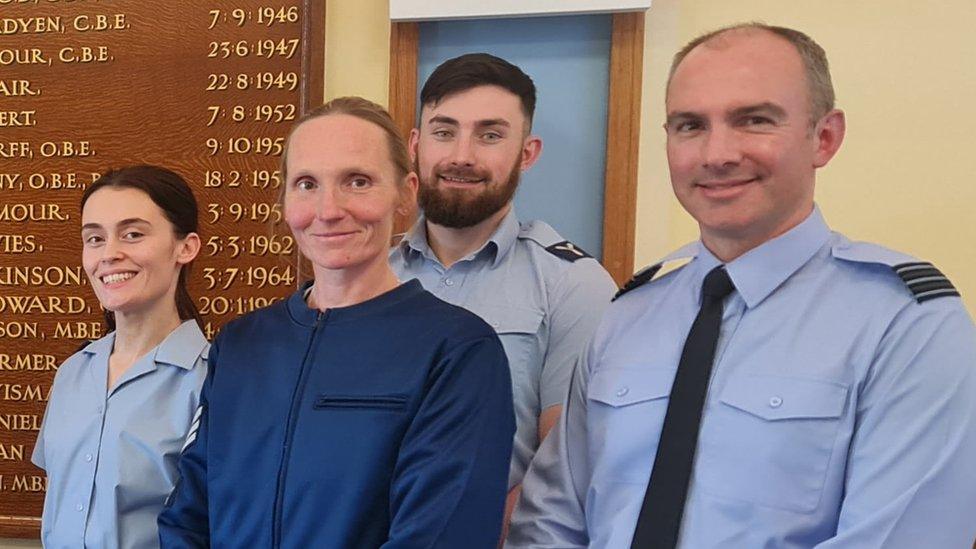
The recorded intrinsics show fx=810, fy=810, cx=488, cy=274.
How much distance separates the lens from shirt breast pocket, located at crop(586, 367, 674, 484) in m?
1.38

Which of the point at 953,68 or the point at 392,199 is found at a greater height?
the point at 953,68

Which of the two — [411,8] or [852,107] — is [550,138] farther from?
[852,107]

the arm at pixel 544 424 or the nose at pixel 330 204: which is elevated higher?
the nose at pixel 330 204

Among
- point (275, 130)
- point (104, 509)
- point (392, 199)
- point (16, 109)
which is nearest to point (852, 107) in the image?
point (392, 199)

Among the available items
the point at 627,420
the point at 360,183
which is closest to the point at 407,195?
the point at 360,183

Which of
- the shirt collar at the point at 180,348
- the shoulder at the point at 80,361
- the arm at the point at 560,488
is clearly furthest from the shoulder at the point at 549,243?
the shoulder at the point at 80,361

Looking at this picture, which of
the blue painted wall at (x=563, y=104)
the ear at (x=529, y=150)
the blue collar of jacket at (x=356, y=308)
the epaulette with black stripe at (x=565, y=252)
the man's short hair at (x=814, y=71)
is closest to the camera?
the man's short hair at (x=814, y=71)

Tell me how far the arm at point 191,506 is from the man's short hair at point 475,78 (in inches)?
35.2

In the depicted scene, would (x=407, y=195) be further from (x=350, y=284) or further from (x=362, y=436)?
(x=362, y=436)

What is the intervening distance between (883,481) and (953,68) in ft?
4.78

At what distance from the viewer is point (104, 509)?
176 centimetres

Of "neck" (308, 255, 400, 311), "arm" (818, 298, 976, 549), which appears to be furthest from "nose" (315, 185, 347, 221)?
"arm" (818, 298, 976, 549)

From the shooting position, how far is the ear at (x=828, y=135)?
1345 mm

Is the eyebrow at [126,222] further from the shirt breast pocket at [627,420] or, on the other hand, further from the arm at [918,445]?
the arm at [918,445]
